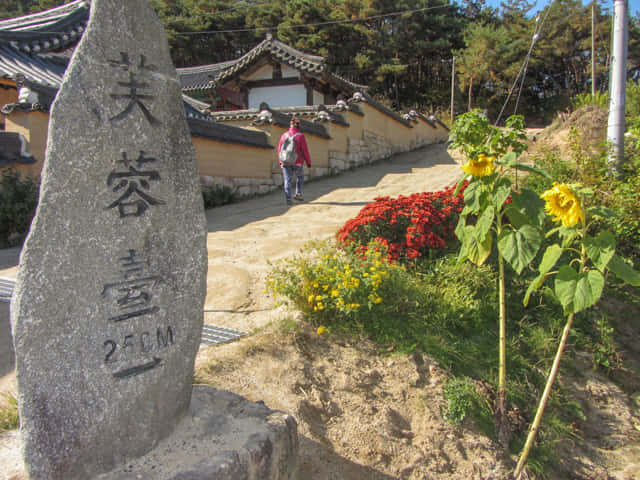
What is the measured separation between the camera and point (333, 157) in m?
12.8

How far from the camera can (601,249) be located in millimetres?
2305

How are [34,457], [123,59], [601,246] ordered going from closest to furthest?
[34,457]
[123,59]
[601,246]

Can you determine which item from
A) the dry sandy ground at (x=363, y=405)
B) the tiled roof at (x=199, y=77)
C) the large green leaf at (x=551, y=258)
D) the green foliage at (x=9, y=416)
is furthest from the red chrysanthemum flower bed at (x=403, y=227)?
the tiled roof at (x=199, y=77)

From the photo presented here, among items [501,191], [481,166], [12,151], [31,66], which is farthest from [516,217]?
[31,66]

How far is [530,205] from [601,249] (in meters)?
0.49

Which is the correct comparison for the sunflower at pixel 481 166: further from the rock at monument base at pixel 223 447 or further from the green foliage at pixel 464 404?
the rock at monument base at pixel 223 447

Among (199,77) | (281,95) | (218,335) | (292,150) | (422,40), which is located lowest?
(218,335)

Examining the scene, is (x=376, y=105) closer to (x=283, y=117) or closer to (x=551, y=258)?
(x=283, y=117)

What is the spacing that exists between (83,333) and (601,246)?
247cm

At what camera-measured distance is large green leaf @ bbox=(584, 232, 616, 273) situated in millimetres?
2260

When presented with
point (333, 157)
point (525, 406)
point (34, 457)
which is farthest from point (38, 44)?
point (525, 406)

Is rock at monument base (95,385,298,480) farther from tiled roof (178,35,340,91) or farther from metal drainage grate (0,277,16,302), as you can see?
tiled roof (178,35,340,91)

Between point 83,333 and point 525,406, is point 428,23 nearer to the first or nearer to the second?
point 525,406

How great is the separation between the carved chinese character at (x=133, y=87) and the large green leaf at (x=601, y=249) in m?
2.22
